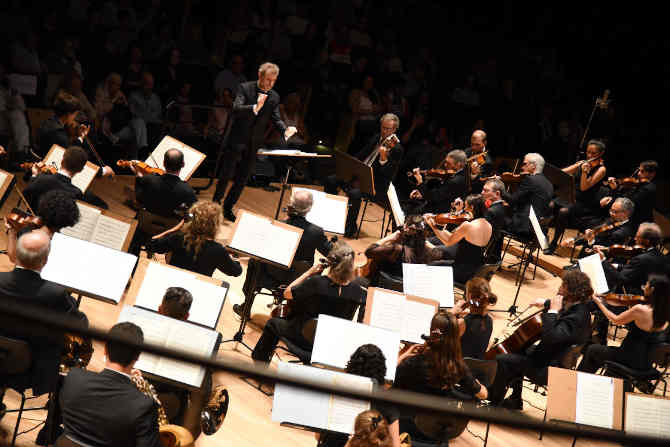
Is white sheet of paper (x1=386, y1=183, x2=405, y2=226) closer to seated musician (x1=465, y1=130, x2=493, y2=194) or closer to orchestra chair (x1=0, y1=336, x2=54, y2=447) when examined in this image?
seated musician (x1=465, y1=130, x2=493, y2=194)

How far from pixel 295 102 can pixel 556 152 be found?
4584 millimetres

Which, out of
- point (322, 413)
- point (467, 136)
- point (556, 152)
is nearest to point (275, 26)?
point (467, 136)

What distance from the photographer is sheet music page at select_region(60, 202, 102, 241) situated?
4855 millimetres

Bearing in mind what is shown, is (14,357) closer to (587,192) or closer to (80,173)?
(80,173)

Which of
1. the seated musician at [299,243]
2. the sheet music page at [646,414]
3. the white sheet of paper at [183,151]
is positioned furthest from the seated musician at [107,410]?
the white sheet of paper at [183,151]

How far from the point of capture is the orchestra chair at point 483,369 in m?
4.65

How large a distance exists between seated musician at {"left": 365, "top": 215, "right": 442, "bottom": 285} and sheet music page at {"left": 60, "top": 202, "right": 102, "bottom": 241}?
2.25 m

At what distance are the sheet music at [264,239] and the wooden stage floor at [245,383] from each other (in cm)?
79

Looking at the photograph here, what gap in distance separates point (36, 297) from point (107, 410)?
0.81 metres

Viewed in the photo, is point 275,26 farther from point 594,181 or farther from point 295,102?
point 594,181

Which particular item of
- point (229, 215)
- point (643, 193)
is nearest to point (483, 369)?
point (229, 215)

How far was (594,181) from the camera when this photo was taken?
8.67 metres

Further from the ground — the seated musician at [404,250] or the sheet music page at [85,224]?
the seated musician at [404,250]

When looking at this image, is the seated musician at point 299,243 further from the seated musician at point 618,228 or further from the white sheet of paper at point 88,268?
the seated musician at point 618,228
